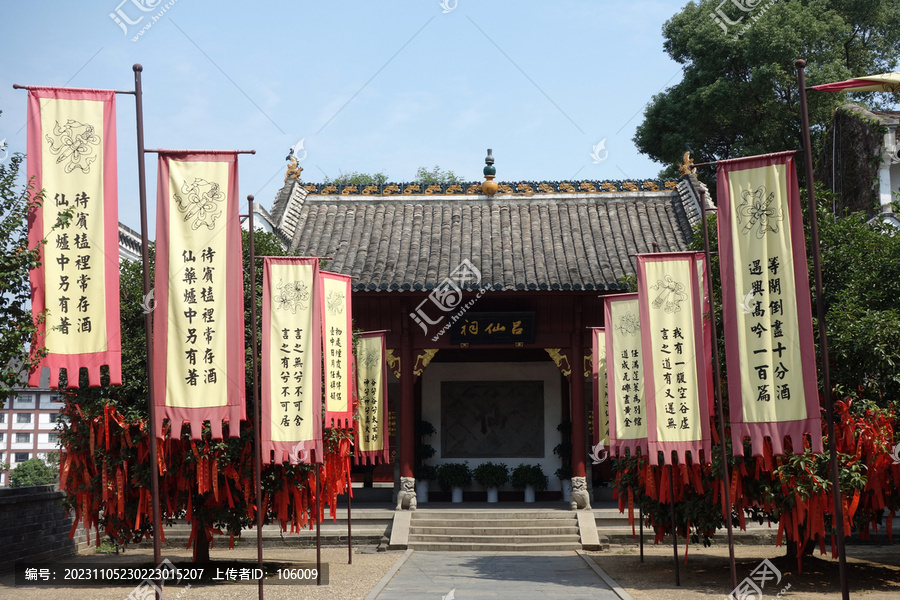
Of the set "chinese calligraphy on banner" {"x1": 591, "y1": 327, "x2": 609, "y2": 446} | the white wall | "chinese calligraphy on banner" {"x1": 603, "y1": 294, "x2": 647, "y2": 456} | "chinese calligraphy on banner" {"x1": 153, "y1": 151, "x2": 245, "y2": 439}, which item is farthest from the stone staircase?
"chinese calligraphy on banner" {"x1": 153, "y1": 151, "x2": 245, "y2": 439}

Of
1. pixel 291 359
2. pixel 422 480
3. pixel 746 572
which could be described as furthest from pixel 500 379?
pixel 291 359

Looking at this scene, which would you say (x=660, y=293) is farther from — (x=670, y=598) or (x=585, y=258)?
(x=585, y=258)

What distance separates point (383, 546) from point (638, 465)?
5853mm

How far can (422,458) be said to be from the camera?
64.6ft

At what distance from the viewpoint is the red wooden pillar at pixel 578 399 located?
17.3 metres

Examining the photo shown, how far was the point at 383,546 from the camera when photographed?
51.4ft

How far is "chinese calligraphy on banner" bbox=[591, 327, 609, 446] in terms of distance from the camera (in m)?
13.8

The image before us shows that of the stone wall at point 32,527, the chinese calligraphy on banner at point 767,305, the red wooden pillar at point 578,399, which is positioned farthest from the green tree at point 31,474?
the chinese calligraphy on banner at point 767,305

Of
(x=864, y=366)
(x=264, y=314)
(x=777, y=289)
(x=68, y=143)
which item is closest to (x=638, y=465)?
(x=864, y=366)

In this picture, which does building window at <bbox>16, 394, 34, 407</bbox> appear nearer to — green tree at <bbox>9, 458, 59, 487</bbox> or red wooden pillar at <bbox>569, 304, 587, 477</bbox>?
green tree at <bbox>9, 458, 59, 487</bbox>

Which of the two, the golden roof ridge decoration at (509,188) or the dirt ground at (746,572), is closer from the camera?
the dirt ground at (746,572)

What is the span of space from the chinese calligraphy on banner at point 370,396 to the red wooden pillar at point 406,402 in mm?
2092

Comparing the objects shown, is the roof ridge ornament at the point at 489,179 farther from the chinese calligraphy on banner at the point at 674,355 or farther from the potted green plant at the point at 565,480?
the chinese calligraphy on banner at the point at 674,355

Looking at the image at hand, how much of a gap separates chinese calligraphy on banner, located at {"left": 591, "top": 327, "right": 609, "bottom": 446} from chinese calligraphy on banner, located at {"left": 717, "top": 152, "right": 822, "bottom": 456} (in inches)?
186
